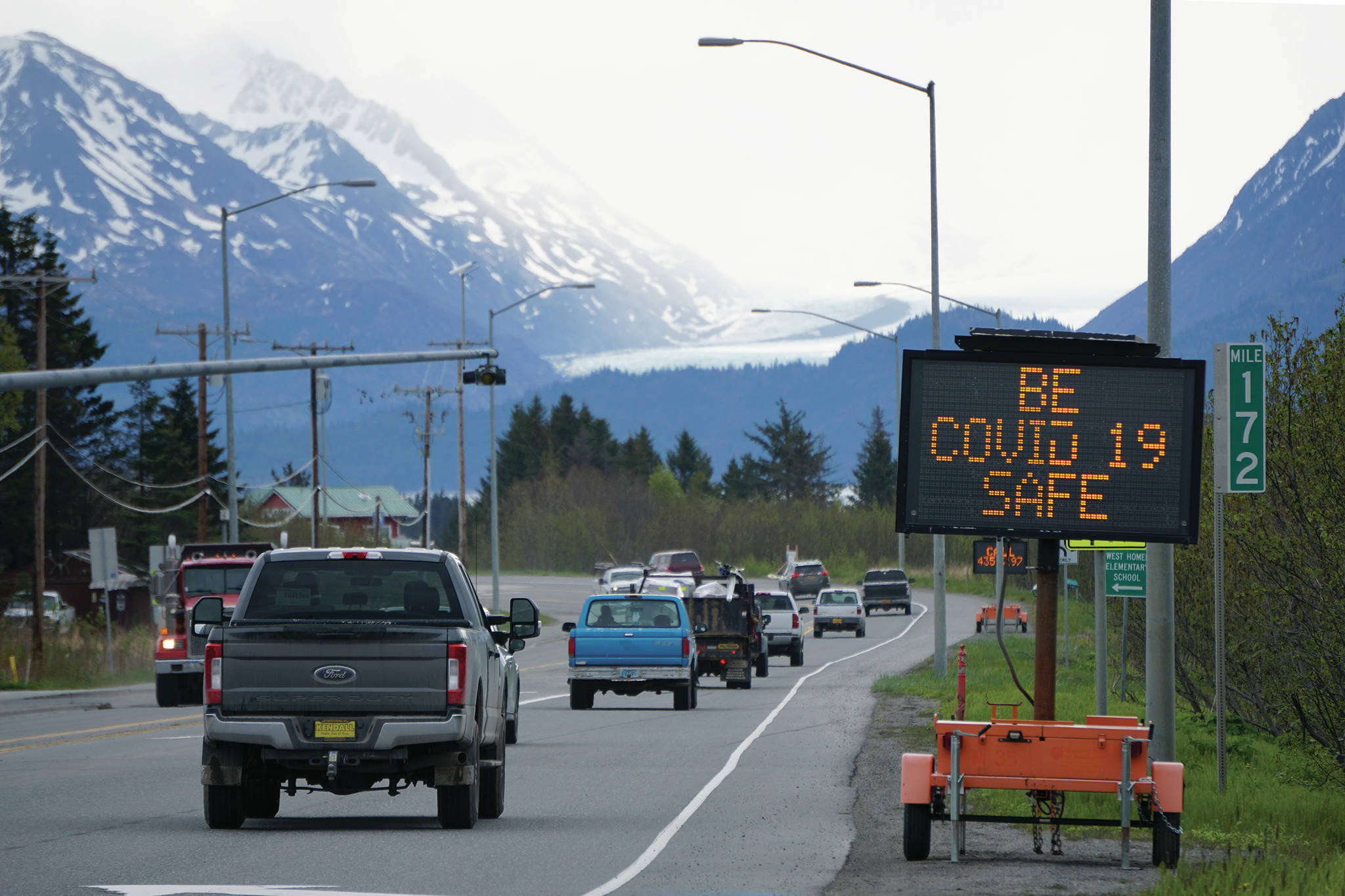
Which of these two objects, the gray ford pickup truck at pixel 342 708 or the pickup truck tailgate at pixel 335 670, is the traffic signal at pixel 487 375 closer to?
the gray ford pickup truck at pixel 342 708

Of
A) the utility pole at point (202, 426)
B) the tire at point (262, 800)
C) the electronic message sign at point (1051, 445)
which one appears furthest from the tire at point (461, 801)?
the utility pole at point (202, 426)

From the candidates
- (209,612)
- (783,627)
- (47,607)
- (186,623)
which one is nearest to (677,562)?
(47,607)

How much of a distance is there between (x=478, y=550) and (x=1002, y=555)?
131 m

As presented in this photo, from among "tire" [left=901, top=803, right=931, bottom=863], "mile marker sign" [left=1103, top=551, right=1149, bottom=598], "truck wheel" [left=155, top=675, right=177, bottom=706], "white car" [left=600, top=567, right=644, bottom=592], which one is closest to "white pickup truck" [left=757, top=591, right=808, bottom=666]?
"truck wheel" [left=155, top=675, right=177, bottom=706]

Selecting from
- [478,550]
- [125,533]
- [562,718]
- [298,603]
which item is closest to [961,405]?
[298,603]

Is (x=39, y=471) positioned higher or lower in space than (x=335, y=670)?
higher

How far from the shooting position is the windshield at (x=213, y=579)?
29.6m

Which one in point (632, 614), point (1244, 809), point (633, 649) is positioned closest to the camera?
point (1244, 809)

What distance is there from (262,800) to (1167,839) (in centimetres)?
681

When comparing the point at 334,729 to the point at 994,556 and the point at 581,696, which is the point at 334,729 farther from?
the point at 994,556

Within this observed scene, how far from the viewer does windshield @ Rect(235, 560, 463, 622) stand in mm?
13578

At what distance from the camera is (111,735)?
23.2 metres

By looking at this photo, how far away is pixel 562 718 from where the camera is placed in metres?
26.8

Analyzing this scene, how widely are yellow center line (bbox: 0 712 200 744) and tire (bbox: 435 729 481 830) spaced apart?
35.6ft
